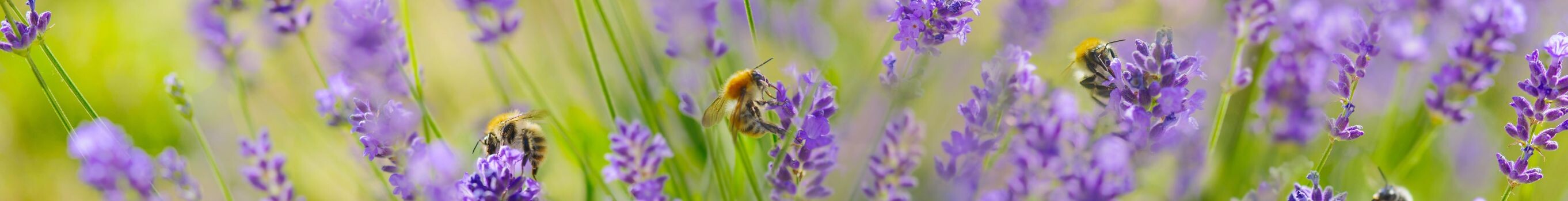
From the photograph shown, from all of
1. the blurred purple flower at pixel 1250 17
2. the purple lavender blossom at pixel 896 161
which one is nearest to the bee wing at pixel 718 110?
the purple lavender blossom at pixel 896 161

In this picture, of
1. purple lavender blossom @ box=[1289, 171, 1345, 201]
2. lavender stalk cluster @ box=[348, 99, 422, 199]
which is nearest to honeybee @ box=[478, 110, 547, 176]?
lavender stalk cluster @ box=[348, 99, 422, 199]

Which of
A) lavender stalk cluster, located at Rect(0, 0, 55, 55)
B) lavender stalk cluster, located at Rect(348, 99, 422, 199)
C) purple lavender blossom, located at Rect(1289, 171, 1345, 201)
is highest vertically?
lavender stalk cluster, located at Rect(0, 0, 55, 55)

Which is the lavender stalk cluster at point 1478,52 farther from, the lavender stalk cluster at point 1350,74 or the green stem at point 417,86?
the green stem at point 417,86

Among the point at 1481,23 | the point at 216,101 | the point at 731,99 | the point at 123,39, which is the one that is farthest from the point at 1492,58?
the point at 123,39

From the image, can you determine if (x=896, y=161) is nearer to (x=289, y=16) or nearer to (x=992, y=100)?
(x=992, y=100)

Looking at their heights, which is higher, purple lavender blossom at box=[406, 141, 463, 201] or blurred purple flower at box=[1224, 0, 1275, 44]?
purple lavender blossom at box=[406, 141, 463, 201]

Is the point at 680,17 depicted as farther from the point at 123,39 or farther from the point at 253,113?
the point at 123,39

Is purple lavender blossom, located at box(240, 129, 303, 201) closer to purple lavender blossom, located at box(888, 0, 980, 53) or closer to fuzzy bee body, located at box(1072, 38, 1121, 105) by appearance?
purple lavender blossom, located at box(888, 0, 980, 53)
